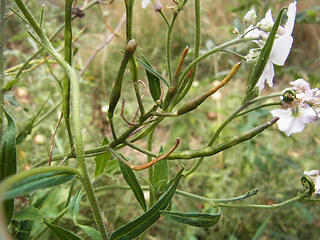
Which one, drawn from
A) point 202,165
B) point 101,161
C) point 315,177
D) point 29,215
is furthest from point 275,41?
point 202,165

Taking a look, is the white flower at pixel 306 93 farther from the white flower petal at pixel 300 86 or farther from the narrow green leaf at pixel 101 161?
the narrow green leaf at pixel 101 161

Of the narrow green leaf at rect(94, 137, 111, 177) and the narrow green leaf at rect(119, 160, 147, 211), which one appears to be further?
the narrow green leaf at rect(94, 137, 111, 177)

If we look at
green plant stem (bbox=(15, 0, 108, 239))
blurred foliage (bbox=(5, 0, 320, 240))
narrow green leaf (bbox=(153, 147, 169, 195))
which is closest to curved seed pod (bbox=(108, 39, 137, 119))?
green plant stem (bbox=(15, 0, 108, 239))

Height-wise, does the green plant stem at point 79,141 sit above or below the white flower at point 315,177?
below

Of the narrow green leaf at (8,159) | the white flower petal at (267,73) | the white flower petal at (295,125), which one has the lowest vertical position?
the narrow green leaf at (8,159)

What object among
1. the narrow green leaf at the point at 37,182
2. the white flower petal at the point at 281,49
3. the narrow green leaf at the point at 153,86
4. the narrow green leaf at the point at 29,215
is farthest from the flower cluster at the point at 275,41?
the narrow green leaf at the point at 29,215

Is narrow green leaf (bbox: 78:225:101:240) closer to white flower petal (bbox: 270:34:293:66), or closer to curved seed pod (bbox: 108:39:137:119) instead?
curved seed pod (bbox: 108:39:137:119)
